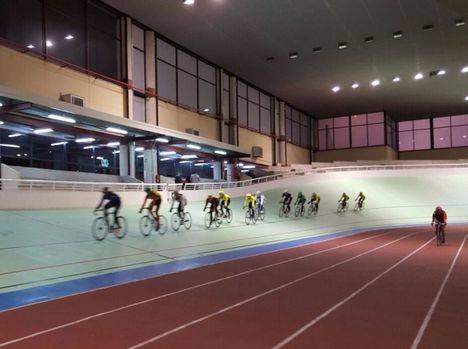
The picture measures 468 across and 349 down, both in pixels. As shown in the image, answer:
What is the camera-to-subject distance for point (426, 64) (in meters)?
35.6

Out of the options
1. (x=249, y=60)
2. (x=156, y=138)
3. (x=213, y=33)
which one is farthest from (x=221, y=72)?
(x=156, y=138)

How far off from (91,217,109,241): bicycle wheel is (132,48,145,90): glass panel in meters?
15.8

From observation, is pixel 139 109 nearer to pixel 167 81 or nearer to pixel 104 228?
pixel 167 81

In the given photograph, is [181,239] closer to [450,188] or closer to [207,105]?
[207,105]

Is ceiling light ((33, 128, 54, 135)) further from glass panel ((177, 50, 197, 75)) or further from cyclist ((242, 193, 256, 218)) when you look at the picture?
glass panel ((177, 50, 197, 75))

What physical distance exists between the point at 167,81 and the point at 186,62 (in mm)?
2726

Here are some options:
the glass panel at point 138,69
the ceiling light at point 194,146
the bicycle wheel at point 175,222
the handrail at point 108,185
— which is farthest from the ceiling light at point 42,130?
the bicycle wheel at point 175,222

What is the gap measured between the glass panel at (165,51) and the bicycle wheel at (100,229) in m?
19.1

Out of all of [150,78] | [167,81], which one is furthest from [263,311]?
[167,81]

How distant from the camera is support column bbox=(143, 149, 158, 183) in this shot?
28.3 meters

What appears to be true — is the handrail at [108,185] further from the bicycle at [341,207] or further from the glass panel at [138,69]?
the bicycle at [341,207]

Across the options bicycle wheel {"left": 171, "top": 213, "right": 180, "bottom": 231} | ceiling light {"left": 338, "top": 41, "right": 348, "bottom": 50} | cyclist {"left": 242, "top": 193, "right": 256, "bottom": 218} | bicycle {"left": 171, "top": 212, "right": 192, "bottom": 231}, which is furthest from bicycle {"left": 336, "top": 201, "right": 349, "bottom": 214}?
bicycle wheel {"left": 171, "top": 213, "right": 180, "bottom": 231}

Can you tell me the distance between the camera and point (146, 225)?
1549 centimetres

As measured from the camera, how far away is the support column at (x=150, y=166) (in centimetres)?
2833
